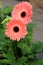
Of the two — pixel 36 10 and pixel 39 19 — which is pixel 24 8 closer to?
pixel 39 19

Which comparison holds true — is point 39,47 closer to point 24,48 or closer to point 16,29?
point 24,48

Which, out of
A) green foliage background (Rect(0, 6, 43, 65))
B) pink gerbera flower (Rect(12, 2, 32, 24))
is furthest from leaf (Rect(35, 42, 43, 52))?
pink gerbera flower (Rect(12, 2, 32, 24))

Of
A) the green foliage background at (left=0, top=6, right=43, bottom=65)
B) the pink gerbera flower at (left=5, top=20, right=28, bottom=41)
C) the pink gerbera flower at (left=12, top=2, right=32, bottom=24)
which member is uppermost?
the pink gerbera flower at (left=12, top=2, right=32, bottom=24)

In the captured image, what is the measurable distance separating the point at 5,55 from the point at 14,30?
147mm

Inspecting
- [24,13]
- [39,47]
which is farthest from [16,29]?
[39,47]

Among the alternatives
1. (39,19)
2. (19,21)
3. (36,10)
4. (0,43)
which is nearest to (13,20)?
(19,21)

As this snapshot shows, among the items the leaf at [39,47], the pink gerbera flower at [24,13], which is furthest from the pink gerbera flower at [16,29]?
the leaf at [39,47]

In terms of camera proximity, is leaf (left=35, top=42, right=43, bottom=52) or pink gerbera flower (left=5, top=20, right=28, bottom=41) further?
leaf (left=35, top=42, right=43, bottom=52)

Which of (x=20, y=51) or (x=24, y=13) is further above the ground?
(x=24, y=13)

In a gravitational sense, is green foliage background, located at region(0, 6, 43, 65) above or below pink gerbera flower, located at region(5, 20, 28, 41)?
below

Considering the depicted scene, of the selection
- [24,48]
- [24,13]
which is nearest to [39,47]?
[24,48]

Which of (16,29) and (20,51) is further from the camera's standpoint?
(20,51)

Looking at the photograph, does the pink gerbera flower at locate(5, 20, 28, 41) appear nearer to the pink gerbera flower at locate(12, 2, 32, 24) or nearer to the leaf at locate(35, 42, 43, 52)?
the pink gerbera flower at locate(12, 2, 32, 24)

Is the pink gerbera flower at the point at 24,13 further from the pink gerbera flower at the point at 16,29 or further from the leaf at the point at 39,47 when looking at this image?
the leaf at the point at 39,47
